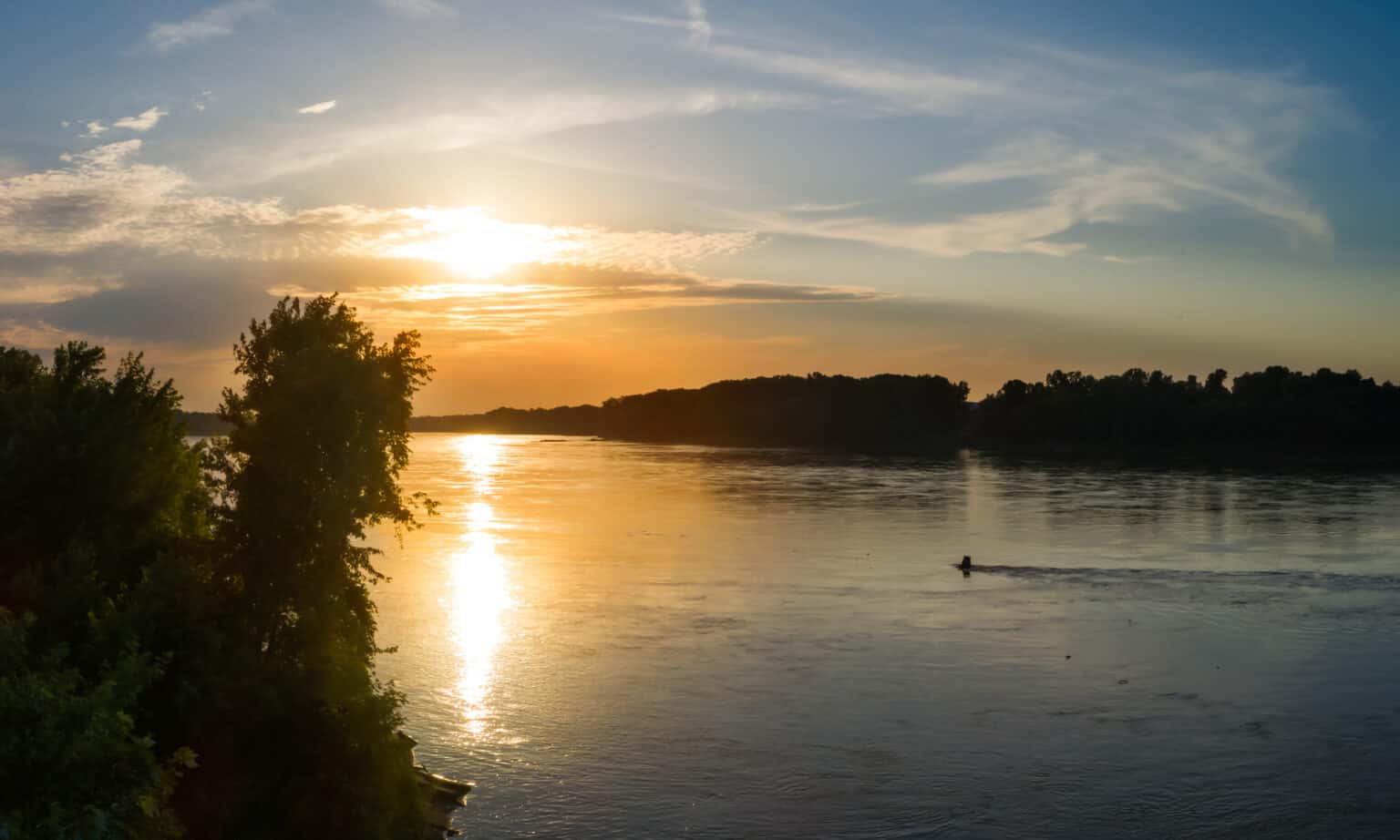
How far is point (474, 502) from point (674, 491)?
17.8 meters

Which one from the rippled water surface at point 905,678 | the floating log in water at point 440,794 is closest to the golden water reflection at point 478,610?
the rippled water surface at point 905,678

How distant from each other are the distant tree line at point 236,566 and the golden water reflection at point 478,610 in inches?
247

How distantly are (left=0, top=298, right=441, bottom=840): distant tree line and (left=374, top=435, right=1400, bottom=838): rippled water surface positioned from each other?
3363 mm

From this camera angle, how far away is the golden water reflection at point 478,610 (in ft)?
97.9

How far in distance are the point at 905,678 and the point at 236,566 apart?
56.8ft

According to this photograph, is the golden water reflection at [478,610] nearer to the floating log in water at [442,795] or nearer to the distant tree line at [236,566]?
the floating log in water at [442,795]

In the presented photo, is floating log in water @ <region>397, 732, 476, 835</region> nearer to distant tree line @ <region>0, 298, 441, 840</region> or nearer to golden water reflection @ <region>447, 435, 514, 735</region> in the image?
distant tree line @ <region>0, 298, 441, 840</region>

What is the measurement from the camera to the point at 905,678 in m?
31.1

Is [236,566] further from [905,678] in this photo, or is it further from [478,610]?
[478,610]

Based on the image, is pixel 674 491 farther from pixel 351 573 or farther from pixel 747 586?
pixel 351 573

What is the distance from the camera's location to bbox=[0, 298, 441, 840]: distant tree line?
19.4m

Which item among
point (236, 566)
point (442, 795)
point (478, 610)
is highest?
point (236, 566)

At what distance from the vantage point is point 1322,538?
6294 cm

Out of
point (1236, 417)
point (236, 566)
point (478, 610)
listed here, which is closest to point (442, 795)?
point (236, 566)
